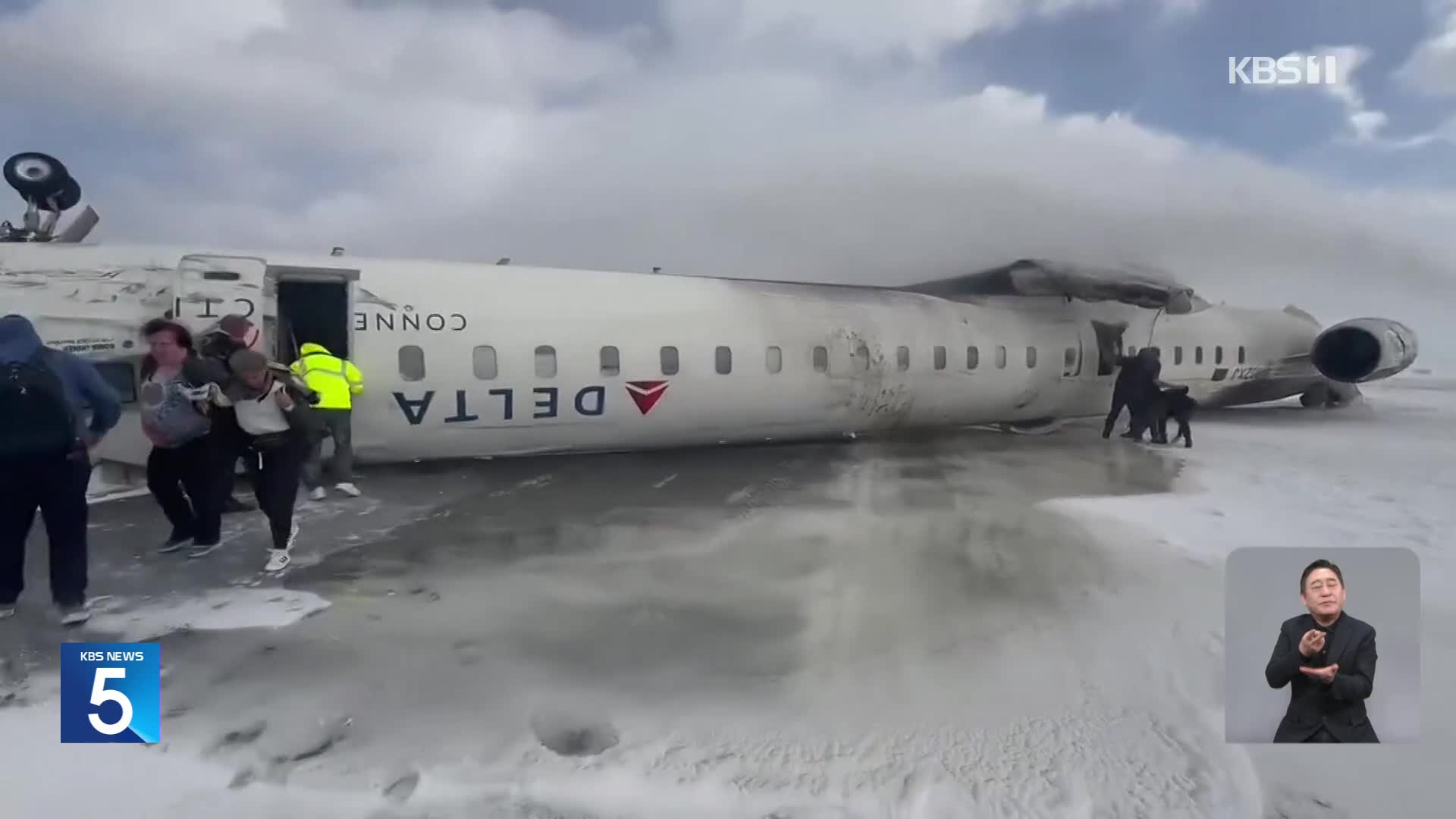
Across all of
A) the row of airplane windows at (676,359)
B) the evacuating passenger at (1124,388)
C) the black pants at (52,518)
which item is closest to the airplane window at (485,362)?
the row of airplane windows at (676,359)

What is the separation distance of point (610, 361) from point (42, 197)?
3320 mm

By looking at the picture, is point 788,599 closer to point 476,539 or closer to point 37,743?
point 476,539

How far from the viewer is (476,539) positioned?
4.24 meters

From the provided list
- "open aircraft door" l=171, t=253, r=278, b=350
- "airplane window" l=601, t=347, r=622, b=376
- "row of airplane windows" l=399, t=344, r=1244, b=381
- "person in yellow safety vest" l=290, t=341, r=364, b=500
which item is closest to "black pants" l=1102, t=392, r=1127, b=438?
"row of airplane windows" l=399, t=344, r=1244, b=381

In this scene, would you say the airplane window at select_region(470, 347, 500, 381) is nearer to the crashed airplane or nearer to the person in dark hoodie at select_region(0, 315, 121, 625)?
the crashed airplane

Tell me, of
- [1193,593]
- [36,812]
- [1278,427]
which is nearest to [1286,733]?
[1193,593]

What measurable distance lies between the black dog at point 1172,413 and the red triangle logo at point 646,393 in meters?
4.48

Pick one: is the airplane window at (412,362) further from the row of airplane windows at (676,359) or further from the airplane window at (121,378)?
the airplane window at (121,378)

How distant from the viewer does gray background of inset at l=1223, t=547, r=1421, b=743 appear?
8.36 feet

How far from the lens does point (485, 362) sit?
5320mm

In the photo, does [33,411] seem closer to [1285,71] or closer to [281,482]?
[281,482]

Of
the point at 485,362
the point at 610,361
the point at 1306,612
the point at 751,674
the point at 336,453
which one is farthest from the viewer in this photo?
the point at 610,361

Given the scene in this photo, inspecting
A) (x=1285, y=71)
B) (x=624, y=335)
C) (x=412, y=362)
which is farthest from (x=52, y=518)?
(x=1285, y=71)

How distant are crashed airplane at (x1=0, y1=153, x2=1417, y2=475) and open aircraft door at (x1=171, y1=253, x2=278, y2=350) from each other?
0.01 m
